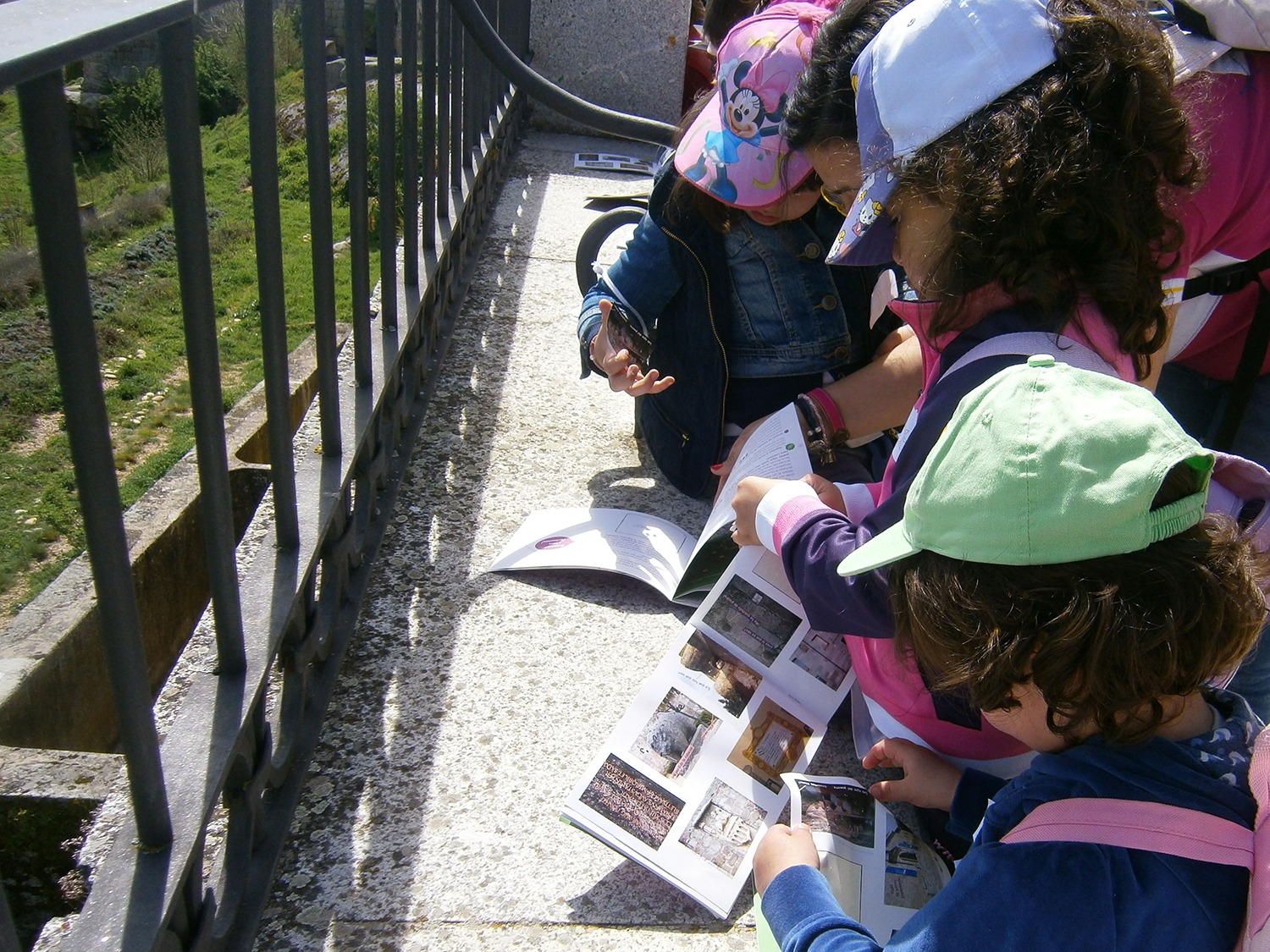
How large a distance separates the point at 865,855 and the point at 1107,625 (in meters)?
0.63

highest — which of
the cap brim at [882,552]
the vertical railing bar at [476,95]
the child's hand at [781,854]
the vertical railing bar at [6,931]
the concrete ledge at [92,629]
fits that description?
the cap brim at [882,552]

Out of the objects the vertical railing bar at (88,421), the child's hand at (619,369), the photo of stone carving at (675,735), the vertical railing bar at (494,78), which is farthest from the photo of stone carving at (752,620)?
the vertical railing bar at (494,78)

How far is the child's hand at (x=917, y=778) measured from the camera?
1.61m

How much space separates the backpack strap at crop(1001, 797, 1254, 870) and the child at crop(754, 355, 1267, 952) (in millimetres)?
12

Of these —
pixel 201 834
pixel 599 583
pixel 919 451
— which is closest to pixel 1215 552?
pixel 919 451

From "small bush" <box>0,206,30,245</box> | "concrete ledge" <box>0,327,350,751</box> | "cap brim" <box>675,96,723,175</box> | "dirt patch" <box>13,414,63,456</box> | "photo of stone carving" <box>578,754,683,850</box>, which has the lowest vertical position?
"concrete ledge" <box>0,327,350,751</box>

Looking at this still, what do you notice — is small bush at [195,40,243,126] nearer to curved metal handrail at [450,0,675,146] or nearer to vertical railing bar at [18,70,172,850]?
vertical railing bar at [18,70,172,850]

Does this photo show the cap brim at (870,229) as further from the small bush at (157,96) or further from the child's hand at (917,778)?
the small bush at (157,96)

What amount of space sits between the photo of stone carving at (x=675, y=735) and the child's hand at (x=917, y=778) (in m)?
0.28

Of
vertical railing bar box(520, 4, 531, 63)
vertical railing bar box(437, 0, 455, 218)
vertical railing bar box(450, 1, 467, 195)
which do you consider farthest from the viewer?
vertical railing bar box(520, 4, 531, 63)

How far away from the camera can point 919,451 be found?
4.81 feet

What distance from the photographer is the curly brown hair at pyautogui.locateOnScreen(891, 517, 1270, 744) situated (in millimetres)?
1083

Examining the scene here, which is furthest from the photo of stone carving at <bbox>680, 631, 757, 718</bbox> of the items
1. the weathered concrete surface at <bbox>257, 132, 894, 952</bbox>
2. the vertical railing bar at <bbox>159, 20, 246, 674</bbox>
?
the vertical railing bar at <bbox>159, 20, 246, 674</bbox>

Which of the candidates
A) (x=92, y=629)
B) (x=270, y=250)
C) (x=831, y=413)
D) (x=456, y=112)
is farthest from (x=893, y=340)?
(x=92, y=629)
